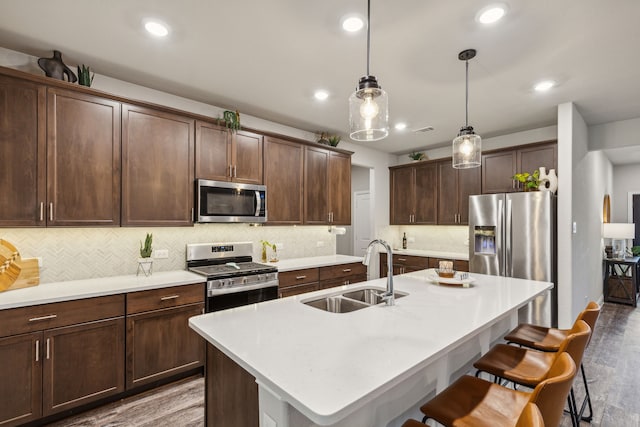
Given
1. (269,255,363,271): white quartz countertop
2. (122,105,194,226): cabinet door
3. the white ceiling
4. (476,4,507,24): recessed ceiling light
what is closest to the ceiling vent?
the white ceiling

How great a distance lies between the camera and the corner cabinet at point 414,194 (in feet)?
17.1

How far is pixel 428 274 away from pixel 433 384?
48.2 inches

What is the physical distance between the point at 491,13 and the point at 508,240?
271cm

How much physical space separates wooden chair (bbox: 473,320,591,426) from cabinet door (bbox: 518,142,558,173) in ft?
9.68

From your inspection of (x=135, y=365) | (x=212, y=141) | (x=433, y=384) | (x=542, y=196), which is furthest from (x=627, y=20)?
(x=135, y=365)

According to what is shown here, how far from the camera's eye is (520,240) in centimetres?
372

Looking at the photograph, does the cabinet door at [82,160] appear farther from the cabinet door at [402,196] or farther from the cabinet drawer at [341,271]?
the cabinet door at [402,196]

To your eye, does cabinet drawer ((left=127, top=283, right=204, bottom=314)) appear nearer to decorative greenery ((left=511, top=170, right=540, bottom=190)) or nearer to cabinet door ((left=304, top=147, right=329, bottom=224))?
cabinet door ((left=304, top=147, right=329, bottom=224))

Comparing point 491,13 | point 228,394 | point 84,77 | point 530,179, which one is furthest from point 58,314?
point 530,179

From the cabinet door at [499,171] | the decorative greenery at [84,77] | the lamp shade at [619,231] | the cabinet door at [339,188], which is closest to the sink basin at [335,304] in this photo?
the cabinet door at [339,188]

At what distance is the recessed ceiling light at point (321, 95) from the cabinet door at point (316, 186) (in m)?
0.84

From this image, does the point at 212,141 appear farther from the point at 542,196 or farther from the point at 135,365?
the point at 542,196

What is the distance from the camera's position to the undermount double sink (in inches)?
80.2

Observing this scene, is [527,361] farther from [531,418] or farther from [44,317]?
[44,317]
